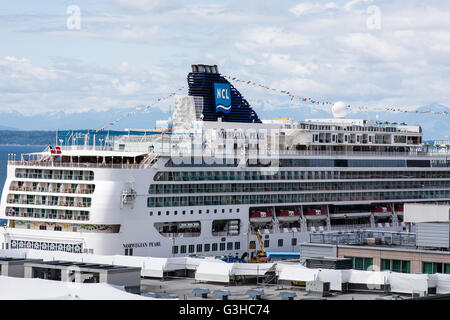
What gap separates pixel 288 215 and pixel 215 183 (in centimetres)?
915

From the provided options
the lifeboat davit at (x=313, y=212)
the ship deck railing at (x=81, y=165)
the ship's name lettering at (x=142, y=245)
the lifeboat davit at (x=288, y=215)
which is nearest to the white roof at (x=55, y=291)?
the ship's name lettering at (x=142, y=245)

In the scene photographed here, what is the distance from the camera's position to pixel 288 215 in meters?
76.8

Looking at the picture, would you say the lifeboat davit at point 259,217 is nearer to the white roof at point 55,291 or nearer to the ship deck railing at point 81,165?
the ship deck railing at point 81,165

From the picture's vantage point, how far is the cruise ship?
212ft

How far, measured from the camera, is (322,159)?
261 ft

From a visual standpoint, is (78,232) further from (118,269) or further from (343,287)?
(343,287)

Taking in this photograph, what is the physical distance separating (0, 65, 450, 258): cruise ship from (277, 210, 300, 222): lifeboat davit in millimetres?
111

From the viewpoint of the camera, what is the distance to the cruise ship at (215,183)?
64750mm

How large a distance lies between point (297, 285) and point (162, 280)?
307 inches

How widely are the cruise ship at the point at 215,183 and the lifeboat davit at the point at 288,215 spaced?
0.11 meters

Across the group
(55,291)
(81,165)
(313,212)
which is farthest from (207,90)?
(55,291)

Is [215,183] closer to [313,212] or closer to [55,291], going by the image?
[313,212]

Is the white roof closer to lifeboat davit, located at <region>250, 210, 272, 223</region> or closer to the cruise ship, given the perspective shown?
the cruise ship

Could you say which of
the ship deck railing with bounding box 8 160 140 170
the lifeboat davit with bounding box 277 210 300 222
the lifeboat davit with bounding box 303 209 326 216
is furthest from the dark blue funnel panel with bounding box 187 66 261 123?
the ship deck railing with bounding box 8 160 140 170
